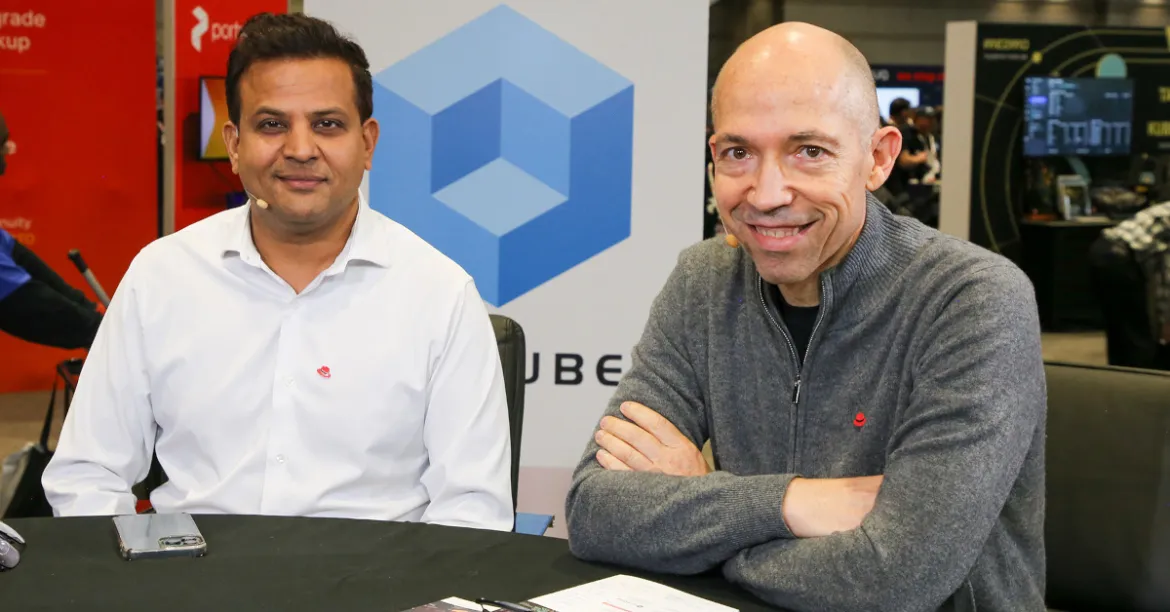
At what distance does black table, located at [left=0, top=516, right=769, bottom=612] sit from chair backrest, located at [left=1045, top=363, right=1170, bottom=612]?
0.71 metres

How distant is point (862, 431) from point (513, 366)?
3.07 ft

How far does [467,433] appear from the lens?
2.09 m

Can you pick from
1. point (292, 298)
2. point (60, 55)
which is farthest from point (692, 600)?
point (60, 55)

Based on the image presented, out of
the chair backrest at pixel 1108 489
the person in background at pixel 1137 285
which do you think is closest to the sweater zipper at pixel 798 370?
the chair backrest at pixel 1108 489

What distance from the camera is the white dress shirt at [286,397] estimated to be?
206cm

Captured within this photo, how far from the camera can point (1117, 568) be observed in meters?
1.81

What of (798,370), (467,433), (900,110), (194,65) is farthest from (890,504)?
(900,110)

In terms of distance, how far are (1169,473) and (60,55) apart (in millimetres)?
6100

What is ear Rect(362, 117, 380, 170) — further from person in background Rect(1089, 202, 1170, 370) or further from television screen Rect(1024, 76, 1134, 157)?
television screen Rect(1024, 76, 1134, 157)

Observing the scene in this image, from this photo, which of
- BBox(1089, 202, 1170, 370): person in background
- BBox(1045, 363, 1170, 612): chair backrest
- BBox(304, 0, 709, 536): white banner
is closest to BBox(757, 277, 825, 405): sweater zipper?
BBox(1045, 363, 1170, 612): chair backrest

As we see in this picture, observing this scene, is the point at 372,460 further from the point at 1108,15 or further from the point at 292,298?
the point at 1108,15

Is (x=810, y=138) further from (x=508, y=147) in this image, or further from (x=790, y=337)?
(x=508, y=147)

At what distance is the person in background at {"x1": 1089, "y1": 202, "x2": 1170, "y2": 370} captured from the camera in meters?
6.39

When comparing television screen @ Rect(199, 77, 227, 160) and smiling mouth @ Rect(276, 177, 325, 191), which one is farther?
television screen @ Rect(199, 77, 227, 160)
